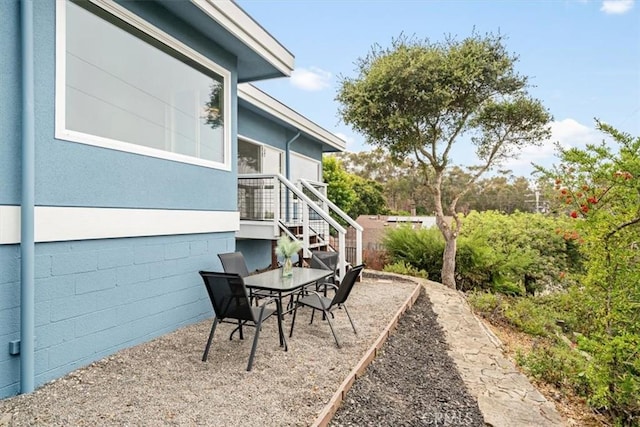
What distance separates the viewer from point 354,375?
3.29 m

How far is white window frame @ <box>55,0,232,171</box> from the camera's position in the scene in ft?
10.3

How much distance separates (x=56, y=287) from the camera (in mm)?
3082

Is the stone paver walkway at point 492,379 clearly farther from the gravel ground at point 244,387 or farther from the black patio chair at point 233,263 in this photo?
the black patio chair at point 233,263

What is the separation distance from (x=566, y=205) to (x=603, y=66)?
9.75 metres

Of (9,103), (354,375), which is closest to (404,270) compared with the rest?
(354,375)

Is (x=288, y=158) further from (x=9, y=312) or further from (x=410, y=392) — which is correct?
(x=9, y=312)

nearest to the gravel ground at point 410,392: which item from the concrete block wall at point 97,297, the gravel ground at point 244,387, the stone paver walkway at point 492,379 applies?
the gravel ground at point 244,387

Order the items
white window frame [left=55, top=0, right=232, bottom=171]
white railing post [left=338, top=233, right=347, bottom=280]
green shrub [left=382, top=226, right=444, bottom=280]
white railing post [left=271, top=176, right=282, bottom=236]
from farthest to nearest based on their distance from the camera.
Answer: green shrub [left=382, top=226, right=444, bottom=280] → white railing post [left=338, top=233, right=347, bottom=280] → white railing post [left=271, top=176, right=282, bottom=236] → white window frame [left=55, top=0, right=232, bottom=171]

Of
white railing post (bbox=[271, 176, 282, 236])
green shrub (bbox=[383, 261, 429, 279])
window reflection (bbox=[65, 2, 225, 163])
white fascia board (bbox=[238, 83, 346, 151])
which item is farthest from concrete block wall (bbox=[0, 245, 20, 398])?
green shrub (bbox=[383, 261, 429, 279])

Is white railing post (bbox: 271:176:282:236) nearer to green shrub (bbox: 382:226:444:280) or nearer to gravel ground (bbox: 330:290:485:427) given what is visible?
gravel ground (bbox: 330:290:485:427)

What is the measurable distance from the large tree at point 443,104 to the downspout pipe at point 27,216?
6906mm

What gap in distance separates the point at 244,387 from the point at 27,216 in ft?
7.12

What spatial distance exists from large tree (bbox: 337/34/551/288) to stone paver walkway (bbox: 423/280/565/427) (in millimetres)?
4041

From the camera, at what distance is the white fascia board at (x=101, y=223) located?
2801 mm
